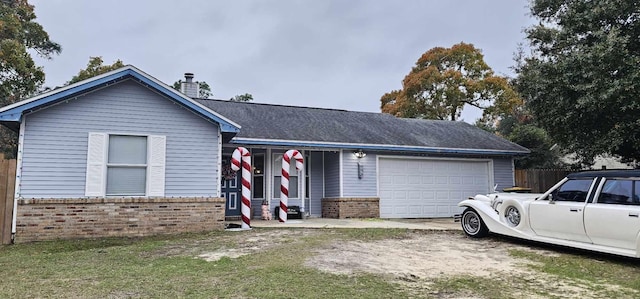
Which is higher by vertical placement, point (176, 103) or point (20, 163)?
point (176, 103)

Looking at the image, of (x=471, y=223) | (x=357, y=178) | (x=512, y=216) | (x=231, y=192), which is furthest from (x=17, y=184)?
(x=512, y=216)

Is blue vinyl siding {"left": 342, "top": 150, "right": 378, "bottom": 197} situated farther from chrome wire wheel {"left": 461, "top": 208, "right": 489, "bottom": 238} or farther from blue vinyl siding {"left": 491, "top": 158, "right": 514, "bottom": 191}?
chrome wire wheel {"left": 461, "top": 208, "right": 489, "bottom": 238}

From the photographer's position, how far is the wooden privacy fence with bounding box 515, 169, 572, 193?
14.9m

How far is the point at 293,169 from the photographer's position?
1367cm

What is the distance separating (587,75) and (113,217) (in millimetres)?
11089

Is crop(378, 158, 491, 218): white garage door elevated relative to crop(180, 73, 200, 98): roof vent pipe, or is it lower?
lower

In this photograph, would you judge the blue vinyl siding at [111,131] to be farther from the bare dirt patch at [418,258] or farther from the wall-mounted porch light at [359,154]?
the wall-mounted porch light at [359,154]

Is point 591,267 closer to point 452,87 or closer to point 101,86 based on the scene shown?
point 101,86

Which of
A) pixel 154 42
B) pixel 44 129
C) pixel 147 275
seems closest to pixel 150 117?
pixel 44 129

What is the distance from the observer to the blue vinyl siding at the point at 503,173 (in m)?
15.1

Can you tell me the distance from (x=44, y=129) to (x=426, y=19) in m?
17.0

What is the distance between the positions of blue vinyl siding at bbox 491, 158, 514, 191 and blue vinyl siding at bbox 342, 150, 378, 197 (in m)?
4.61

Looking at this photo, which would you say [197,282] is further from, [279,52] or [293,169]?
[279,52]

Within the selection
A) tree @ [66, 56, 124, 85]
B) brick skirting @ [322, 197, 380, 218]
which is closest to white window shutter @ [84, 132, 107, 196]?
brick skirting @ [322, 197, 380, 218]
